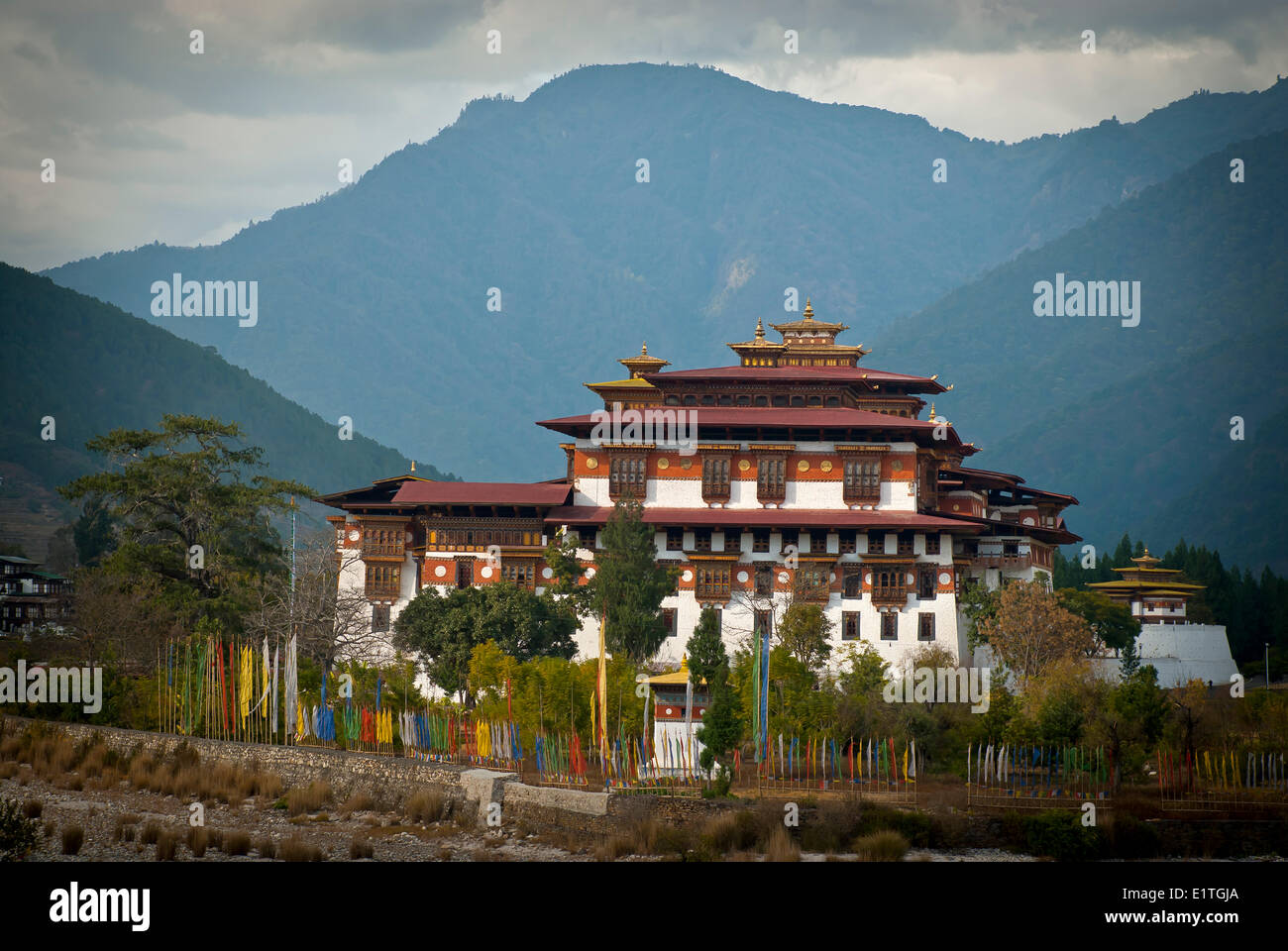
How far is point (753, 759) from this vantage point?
49.5 meters

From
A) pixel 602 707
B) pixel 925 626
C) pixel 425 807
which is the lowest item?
pixel 425 807

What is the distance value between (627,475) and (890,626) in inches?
518

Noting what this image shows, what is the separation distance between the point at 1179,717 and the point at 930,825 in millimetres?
13412

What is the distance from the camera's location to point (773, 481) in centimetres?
7031

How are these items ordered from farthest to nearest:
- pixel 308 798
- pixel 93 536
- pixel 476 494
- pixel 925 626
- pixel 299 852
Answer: pixel 93 536
pixel 476 494
pixel 925 626
pixel 308 798
pixel 299 852

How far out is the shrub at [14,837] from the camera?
1410 inches

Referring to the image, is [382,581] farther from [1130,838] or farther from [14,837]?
[1130,838]

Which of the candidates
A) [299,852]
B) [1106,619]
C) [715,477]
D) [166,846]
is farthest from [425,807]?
[1106,619]

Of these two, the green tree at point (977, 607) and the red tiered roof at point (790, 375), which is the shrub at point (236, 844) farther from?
the red tiered roof at point (790, 375)

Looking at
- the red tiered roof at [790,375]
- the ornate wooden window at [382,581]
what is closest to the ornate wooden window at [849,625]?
the red tiered roof at [790,375]

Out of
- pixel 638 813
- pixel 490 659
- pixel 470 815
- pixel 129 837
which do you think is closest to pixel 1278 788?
pixel 638 813

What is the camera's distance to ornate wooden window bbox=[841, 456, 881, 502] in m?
69.2

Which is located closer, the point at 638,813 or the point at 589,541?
the point at 638,813
